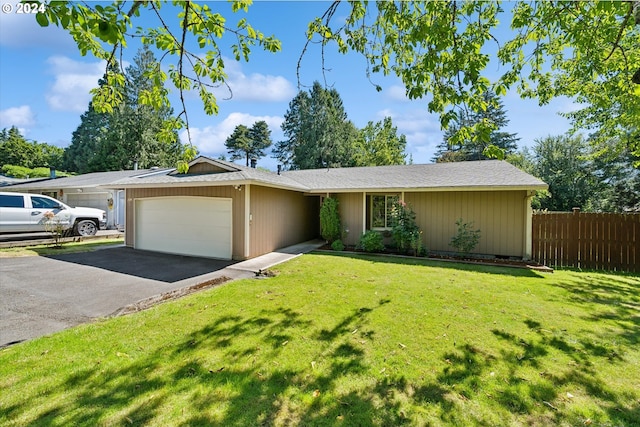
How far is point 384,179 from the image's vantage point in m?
12.6

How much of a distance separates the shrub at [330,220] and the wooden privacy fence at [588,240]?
6866 millimetres

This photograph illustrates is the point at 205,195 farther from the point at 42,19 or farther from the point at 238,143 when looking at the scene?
the point at 238,143

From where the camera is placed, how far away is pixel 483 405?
2721mm

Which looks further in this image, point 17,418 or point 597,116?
point 597,116

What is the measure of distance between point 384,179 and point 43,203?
47.0 ft

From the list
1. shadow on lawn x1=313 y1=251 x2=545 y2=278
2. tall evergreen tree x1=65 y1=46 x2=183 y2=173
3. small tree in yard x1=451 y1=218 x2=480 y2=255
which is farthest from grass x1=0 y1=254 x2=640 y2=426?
tall evergreen tree x1=65 y1=46 x2=183 y2=173

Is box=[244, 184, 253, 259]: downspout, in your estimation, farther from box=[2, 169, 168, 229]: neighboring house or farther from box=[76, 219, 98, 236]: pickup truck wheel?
box=[2, 169, 168, 229]: neighboring house

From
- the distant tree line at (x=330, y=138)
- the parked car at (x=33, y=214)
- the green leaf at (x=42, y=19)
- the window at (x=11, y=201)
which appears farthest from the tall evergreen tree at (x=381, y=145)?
the green leaf at (x=42, y=19)

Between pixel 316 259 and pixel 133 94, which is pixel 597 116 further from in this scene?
pixel 133 94

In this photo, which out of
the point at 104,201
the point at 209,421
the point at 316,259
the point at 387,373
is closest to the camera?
the point at 209,421

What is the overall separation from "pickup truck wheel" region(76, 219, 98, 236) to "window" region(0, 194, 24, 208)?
2.13 metres

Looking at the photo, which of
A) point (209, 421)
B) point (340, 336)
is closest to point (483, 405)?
point (340, 336)

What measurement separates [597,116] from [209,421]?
16008 millimetres

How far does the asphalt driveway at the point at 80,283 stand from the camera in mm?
4660
